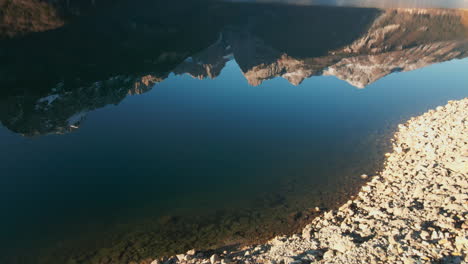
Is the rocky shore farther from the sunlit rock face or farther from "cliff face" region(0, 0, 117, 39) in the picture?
"cliff face" region(0, 0, 117, 39)

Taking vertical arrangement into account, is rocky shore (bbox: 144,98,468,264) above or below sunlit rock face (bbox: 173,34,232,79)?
below

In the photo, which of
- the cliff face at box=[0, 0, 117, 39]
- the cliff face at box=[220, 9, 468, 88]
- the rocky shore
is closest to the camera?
the rocky shore

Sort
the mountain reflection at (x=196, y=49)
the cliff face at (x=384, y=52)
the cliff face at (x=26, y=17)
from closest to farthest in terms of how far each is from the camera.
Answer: the mountain reflection at (x=196, y=49) → the cliff face at (x=26, y=17) → the cliff face at (x=384, y=52)

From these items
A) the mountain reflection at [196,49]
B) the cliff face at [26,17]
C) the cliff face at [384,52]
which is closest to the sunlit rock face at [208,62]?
the mountain reflection at [196,49]

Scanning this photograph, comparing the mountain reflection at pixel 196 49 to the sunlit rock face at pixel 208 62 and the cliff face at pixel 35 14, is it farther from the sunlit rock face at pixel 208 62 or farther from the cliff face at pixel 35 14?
the cliff face at pixel 35 14

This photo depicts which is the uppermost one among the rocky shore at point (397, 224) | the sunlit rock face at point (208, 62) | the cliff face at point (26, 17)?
the cliff face at point (26, 17)

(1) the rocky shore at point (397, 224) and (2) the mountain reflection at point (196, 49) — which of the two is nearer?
(1) the rocky shore at point (397, 224)

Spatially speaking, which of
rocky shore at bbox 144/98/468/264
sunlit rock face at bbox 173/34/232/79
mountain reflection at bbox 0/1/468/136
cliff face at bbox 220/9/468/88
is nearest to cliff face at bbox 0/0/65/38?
mountain reflection at bbox 0/1/468/136
